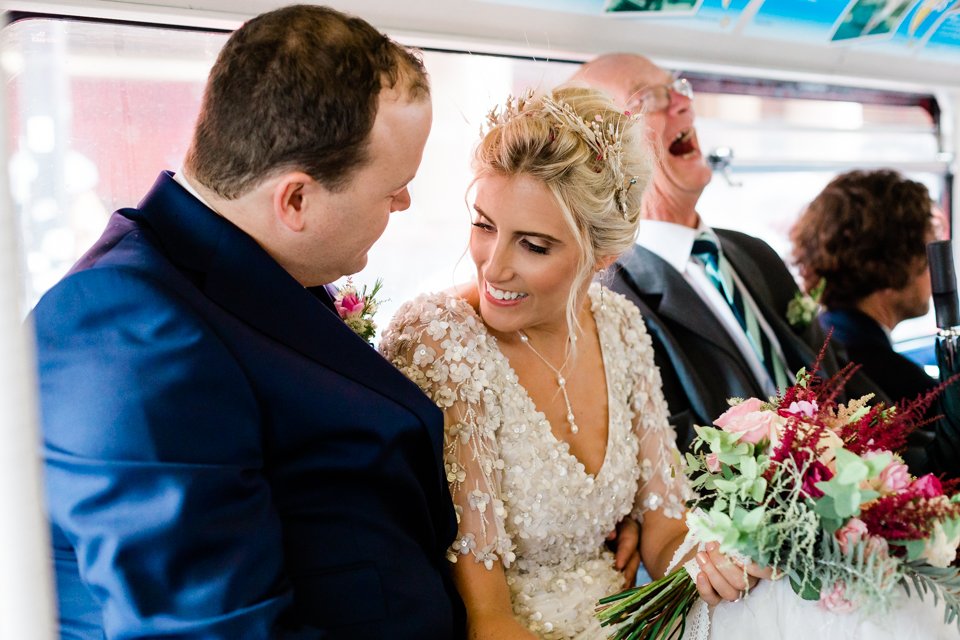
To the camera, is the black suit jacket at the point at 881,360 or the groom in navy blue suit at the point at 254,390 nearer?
the groom in navy blue suit at the point at 254,390

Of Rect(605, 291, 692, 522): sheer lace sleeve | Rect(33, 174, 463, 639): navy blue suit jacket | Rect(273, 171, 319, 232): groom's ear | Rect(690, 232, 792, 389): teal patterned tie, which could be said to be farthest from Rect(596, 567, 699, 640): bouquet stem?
Rect(690, 232, 792, 389): teal patterned tie

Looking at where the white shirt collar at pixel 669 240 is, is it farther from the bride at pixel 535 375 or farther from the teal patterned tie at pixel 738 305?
the bride at pixel 535 375

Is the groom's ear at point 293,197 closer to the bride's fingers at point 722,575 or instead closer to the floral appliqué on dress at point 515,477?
the floral appliqué on dress at point 515,477

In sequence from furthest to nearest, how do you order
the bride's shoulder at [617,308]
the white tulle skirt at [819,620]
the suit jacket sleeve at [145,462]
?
1. the bride's shoulder at [617,308]
2. the white tulle skirt at [819,620]
3. the suit jacket sleeve at [145,462]

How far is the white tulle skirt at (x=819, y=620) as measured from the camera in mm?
1728

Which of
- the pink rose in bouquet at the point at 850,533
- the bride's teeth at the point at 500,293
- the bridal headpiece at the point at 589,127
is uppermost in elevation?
the bridal headpiece at the point at 589,127

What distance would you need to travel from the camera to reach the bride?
84.8 inches

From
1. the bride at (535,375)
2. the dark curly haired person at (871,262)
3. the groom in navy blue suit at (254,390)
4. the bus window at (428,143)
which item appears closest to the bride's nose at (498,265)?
the bride at (535,375)

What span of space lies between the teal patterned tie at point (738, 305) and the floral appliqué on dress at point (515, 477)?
1057mm

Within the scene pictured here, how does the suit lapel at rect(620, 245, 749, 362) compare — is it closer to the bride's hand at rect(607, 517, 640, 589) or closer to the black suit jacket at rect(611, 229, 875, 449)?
the black suit jacket at rect(611, 229, 875, 449)

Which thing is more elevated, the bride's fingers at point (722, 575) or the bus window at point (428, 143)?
the bus window at point (428, 143)

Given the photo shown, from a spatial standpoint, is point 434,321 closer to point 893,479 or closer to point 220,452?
point 220,452

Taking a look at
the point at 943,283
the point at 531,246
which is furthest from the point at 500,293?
the point at 943,283

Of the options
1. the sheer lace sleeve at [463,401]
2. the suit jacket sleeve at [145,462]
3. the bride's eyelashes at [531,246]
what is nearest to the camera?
the suit jacket sleeve at [145,462]
